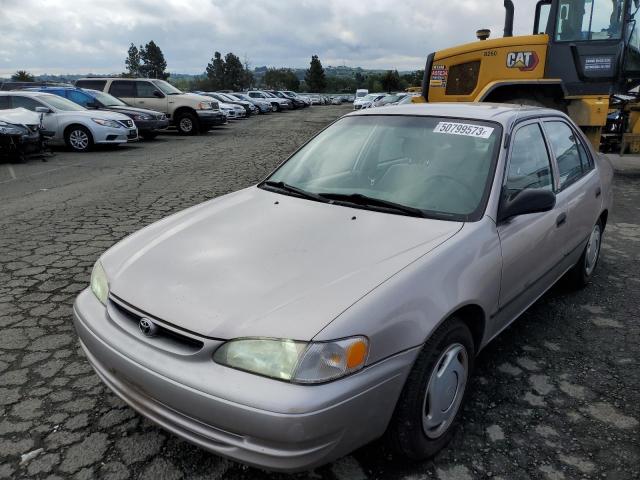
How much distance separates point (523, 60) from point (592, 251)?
5.62m

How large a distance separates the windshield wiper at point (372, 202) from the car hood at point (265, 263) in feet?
0.25

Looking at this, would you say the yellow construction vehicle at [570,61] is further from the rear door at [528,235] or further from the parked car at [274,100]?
the parked car at [274,100]

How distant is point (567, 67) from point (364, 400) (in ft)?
27.7

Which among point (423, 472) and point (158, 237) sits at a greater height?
point (158, 237)

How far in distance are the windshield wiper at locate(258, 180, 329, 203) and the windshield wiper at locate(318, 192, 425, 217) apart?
38 mm

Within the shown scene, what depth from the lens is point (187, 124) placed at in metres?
17.6

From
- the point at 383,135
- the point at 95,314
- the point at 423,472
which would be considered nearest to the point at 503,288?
the point at 423,472

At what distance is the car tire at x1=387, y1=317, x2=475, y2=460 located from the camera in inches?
79.0

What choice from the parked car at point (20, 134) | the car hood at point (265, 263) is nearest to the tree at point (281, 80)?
the parked car at point (20, 134)

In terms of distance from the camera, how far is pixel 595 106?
8312mm

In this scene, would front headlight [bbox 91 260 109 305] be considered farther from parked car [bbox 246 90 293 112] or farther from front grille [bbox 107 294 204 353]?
parked car [bbox 246 90 293 112]

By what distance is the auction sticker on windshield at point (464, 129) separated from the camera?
9.50ft

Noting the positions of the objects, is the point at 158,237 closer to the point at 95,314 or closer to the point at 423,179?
the point at 95,314

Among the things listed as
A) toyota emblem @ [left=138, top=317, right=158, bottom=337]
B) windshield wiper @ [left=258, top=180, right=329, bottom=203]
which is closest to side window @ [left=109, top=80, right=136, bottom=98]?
windshield wiper @ [left=258, top=180, right=329, bottom=203]
